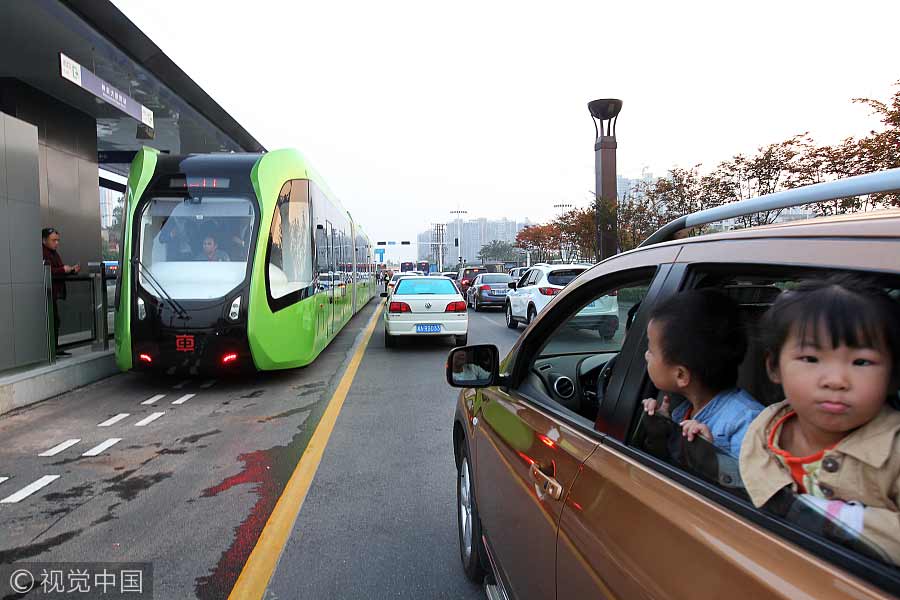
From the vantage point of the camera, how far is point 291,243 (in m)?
8.97

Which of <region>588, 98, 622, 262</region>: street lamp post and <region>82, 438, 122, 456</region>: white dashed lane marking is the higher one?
<region>588, 98, 622, 262</region>: street lamp post

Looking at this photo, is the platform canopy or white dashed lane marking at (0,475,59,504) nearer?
white dashed lane marking at (0,475,59,504)

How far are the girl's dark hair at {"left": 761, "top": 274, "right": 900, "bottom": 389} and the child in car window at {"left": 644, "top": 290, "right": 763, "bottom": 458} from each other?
388mm

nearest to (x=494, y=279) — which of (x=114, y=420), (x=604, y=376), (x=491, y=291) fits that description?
(x=491, y=291)

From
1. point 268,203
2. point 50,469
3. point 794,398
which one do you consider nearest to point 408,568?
point 794,398

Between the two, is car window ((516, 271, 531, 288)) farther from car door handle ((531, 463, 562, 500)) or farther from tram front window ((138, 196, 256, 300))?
car door handle ((531, 463, 562, 500))

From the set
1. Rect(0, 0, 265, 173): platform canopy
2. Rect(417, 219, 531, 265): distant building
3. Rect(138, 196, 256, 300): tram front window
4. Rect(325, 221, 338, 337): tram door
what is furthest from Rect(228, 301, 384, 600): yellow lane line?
Rect(417, 219, 531, 265): distant building

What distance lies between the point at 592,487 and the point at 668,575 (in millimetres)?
404

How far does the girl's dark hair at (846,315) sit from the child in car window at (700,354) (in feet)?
1.27

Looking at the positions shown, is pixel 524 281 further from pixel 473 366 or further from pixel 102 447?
pixel 473 366

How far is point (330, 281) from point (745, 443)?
11.4m

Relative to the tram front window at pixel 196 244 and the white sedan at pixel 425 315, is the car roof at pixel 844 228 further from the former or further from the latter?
the white sedan at pixel 425 315

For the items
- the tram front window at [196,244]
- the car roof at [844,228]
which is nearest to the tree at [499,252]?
the tram front window at [196,244]

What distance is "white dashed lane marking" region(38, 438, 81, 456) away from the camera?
5.48 metres
